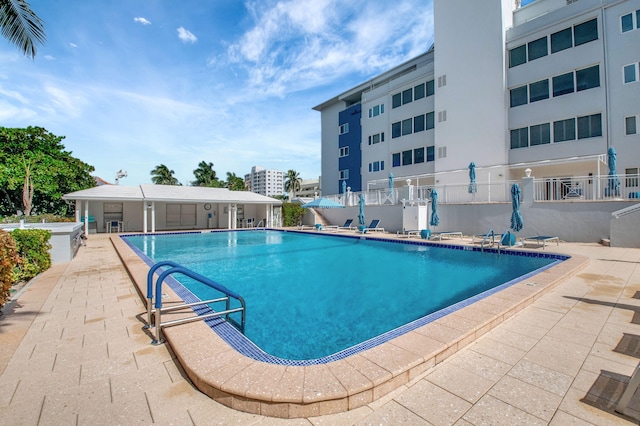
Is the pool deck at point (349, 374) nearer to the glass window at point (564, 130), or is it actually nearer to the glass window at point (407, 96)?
the glass window at point (564, 130)

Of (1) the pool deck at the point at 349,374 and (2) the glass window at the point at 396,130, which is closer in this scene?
(1) the pool deck at the point at 349,374

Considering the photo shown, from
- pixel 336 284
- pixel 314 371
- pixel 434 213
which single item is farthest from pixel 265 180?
pixel 314 371

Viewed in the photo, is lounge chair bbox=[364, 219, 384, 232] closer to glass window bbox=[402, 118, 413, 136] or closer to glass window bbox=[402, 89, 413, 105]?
glass window bbox=[402, 118, 413, 136]

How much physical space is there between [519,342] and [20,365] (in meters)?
5.38

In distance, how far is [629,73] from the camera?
48.4 feet

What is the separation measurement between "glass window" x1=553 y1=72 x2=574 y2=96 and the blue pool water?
12420 mm

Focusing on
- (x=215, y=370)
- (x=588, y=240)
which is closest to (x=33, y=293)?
(x=215, y=370)

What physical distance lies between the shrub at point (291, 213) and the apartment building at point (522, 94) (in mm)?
8909

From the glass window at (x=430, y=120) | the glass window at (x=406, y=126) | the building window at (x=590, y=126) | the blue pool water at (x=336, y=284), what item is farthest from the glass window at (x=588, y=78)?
the blue pool water at (x=336, y=284)

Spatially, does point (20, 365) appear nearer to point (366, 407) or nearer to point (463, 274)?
point (366, 407)

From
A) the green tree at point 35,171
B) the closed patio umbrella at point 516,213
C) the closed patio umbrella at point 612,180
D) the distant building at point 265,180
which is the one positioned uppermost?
the distant building at point 265,180

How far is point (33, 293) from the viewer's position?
5570mm

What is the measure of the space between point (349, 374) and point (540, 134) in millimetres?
20205

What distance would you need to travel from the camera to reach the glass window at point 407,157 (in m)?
23.8
